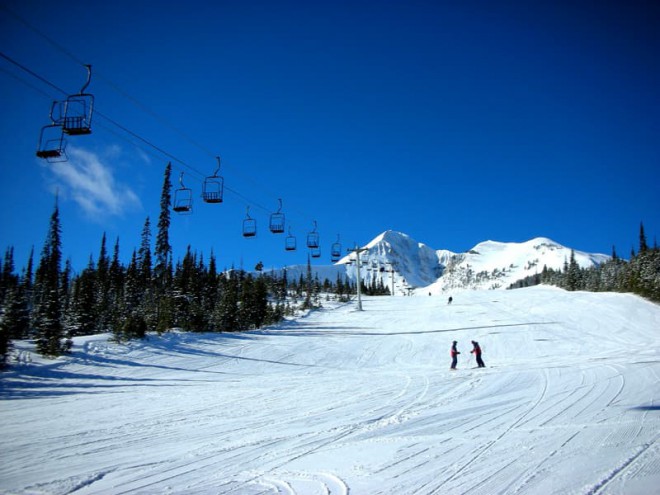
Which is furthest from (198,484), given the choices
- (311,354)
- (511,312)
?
(511,312)

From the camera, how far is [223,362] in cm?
2292

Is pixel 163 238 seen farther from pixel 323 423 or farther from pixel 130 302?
pixel 323 423

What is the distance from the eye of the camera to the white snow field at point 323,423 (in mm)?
6254

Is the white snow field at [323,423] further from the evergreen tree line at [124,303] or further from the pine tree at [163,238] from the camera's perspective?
the pine tree at [163,238]

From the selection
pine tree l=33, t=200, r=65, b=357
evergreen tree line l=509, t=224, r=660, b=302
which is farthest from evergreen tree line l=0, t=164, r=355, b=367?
evergreen tree line l=509, t=224, r=660, b=302

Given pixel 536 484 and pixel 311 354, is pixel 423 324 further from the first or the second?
pixel 536 484

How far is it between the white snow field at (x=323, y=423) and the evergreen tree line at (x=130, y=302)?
3769mm

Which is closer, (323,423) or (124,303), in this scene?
(323,423)

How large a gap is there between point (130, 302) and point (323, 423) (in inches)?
1793

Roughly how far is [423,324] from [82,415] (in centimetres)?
3318

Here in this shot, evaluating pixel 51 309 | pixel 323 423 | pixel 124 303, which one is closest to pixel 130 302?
pixel 124 303

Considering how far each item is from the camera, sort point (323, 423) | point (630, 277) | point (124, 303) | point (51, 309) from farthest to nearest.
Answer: point (630, 277) → point (124, 303) → point (51, 309) → point (323, 423)

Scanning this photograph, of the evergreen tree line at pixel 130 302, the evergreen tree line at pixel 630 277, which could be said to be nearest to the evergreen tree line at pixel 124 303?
the evergreen tree line at pixel 130 302

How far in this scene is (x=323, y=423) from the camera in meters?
9.91
